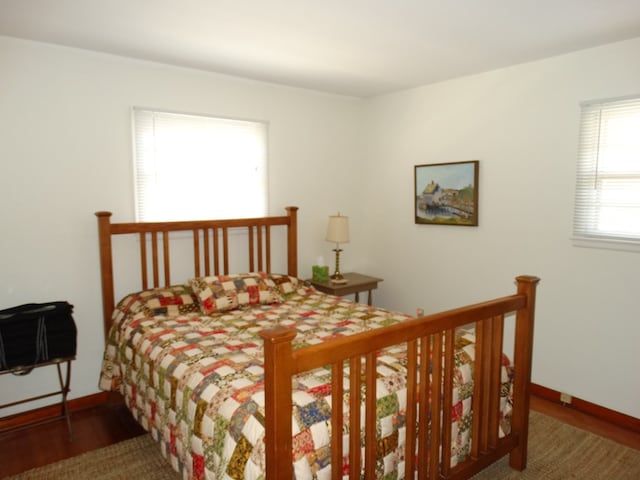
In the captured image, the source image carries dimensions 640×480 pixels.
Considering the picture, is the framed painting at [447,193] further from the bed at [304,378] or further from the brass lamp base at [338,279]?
the bed at [304,378]

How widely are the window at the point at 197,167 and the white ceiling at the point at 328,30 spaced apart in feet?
1.49

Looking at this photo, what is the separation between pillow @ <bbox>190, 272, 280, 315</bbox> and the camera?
2.99 meters

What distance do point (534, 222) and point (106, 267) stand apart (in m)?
2.98

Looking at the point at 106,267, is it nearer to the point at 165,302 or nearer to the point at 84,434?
the point at 165,302

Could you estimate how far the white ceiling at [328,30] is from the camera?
7.11ft

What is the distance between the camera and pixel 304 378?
1.85 metres

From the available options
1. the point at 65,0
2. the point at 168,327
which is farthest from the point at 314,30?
the point at 168,327

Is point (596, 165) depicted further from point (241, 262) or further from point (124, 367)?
point (124, 367)

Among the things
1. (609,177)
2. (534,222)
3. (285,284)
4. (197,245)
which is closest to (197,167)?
(197,245)

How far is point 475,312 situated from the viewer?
6.32 ft

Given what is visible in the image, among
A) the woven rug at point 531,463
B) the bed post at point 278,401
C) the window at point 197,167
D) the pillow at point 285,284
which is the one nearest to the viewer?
the bed post at point 278,401

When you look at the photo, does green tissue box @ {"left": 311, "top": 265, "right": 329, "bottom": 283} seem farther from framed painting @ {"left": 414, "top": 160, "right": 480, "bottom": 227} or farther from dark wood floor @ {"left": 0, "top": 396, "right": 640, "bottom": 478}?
dark wood floor @ {"left": 0, "top": 396, "right": 640, "bottom": 478}

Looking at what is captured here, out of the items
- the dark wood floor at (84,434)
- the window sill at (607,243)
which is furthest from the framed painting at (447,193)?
the dark wood floor at (84,434)

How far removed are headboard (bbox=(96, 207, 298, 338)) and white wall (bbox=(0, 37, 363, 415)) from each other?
0.37 feet
